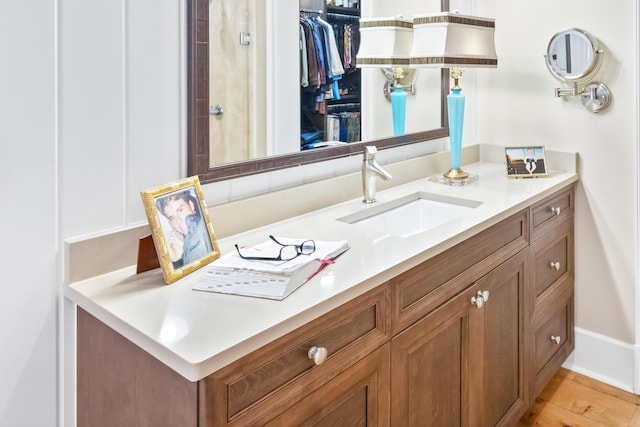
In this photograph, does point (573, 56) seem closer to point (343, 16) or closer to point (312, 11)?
point (343, 16)

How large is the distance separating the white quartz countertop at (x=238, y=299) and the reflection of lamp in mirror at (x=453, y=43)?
2.08 feet

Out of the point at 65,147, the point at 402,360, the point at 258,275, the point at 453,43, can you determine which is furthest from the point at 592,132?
the point at 65,147

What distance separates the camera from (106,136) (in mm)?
1174

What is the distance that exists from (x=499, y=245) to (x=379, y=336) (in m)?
0.69

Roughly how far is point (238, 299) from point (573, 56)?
6.02 ft

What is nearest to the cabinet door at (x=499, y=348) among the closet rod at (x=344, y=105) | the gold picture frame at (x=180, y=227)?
the closet rod at (x=344, y=105)

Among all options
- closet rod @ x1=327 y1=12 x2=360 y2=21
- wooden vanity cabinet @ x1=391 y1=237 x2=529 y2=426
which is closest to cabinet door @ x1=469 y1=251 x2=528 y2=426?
wooden vanity cabinet @ x1=391 y1=237 x2=529 y2=426

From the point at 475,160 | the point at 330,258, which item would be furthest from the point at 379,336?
the point at 475,160

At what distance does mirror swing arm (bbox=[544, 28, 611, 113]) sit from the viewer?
6.98 feet

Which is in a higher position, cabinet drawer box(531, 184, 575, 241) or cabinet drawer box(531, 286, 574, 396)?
cabinet drawer box(531, 184, 575, 241)

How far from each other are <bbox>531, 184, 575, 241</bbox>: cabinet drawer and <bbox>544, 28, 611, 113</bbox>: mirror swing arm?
0.38 metres

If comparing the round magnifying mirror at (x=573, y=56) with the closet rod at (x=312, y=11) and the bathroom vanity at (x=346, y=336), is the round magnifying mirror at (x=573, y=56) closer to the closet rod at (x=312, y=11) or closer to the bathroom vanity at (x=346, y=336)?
the bathroom vanity at (x=346, y=336)

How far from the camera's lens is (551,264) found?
6.99 feet

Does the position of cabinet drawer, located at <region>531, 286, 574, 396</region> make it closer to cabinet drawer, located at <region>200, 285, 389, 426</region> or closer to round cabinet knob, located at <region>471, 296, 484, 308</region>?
round cabinet knob, located at <region>471, 296, 484, 308</region>
